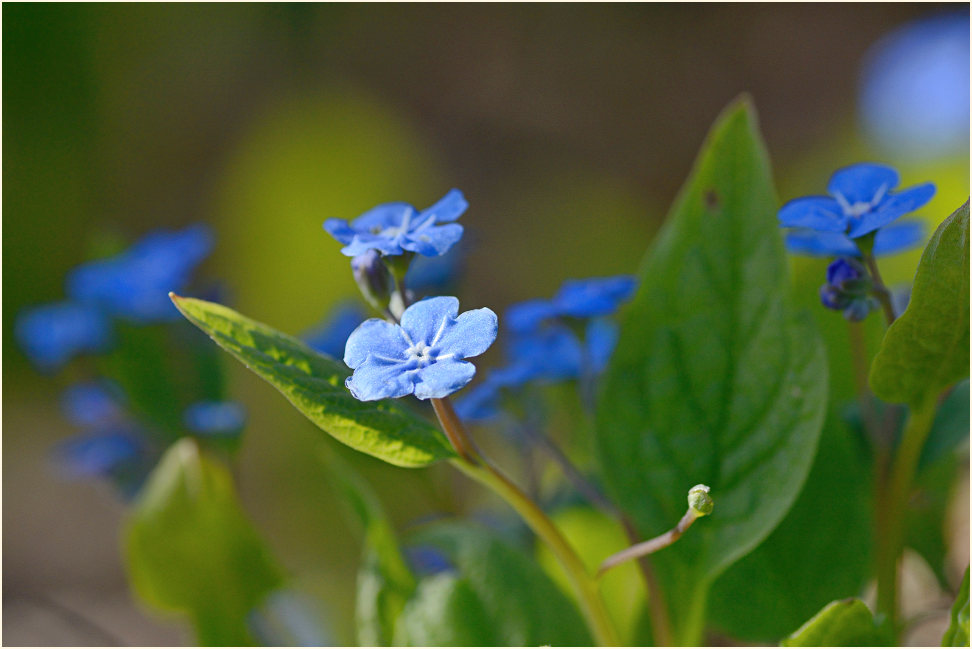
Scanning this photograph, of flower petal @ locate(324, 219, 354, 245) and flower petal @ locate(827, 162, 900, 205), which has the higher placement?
flower petal @ locate(324, 219, 354, 245)

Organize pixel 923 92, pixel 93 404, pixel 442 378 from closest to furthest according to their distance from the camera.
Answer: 1. pixel 442 378
2. pixel 93 404
3. pixel 923 92

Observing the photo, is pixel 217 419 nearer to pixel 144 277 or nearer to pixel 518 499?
pixel 144 277

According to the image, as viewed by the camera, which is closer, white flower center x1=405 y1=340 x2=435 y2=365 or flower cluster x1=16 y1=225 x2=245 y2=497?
white flower center x1=405 y1=340 x2=435 y2=365

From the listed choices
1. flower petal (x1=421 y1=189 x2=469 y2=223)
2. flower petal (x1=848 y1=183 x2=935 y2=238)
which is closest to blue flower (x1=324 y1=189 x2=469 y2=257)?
flower petal (x1=421 y1=189 x2=469 y2=223)

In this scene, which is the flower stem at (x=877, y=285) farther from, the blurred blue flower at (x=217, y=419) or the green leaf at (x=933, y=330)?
the blurred blue flower at (x=217, y=419)

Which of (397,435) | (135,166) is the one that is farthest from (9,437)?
(397,435)

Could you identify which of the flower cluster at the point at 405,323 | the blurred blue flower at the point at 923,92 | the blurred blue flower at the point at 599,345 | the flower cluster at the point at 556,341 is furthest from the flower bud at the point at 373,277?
the blurred blue flower at the point at 923,92

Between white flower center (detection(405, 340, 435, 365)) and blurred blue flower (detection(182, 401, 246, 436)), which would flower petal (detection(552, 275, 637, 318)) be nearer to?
white flower center (detection(405, 340, 435, 365))

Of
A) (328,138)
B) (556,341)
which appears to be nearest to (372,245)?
(556,341)
